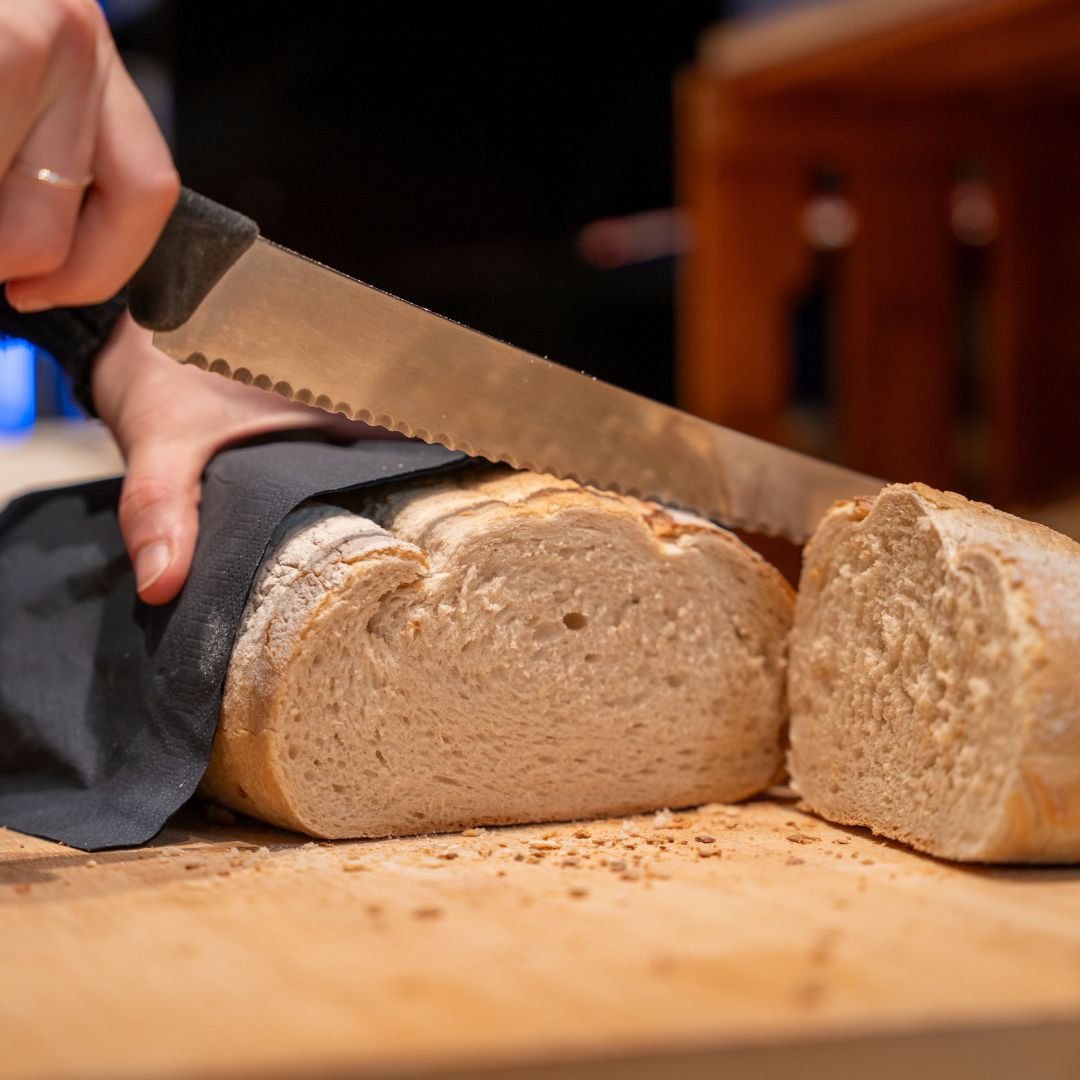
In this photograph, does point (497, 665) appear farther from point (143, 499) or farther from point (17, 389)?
point (17, 389)

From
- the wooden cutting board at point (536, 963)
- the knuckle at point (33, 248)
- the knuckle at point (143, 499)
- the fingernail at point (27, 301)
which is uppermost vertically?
the knuckle at point (33, 248)

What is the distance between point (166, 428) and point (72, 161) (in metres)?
0.67

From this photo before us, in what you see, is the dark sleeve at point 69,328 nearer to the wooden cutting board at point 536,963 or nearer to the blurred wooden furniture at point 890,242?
the wooden cutting board at point 536,963

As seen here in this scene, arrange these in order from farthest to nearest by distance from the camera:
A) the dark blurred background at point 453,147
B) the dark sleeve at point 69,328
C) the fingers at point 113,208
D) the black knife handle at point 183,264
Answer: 1. the dark blurred background at point 453,147
2. the dark sleeve at point 69,328
3. the black knife handle at point 183,264
4. the fingers at point 113,208

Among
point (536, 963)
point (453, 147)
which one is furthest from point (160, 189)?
point (453, 147)

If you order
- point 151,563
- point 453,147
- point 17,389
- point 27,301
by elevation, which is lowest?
point 17,389

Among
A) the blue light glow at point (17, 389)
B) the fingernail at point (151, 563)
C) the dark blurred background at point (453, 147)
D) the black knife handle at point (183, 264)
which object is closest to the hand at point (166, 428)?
the fingernail at point (151, 563)

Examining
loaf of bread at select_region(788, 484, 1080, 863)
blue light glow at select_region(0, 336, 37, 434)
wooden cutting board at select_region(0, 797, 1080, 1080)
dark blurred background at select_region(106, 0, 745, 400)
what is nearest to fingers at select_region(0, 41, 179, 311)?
wooden cutting board at select_region(0, 797, 1080, 1080)

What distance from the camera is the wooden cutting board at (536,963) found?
1.20m

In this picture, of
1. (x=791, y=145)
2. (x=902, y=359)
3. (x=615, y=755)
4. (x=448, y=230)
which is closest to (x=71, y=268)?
(x=615, y=755)

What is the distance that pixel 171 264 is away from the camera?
2068 mm

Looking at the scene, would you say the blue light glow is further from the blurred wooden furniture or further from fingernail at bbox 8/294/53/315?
fingernail at bbox 8/294/53/315

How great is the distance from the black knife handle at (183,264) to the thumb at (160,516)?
Answer: 36 centimetres

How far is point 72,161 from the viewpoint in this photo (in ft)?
6.19
